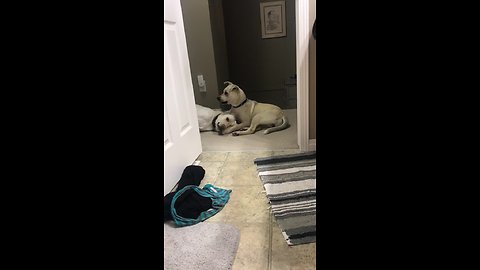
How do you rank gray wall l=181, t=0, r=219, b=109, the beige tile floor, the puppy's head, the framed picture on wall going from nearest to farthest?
the beige tile floor, the puppy's head, gray wall l=181, t=0, r=219, b=109, the framed picture on wall

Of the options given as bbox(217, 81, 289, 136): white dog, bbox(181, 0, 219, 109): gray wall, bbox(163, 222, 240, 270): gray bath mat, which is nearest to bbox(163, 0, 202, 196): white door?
bbox(163, 222, 240, 270): gray bath mat

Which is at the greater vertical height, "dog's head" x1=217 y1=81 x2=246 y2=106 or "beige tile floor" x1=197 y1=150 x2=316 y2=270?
"dog's head" x1=217 y1=81 x2=246 y2=106

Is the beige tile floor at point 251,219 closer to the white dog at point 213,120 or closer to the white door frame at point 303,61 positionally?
the white door frame at point 303,61

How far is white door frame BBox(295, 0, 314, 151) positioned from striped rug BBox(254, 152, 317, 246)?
170 millimetres

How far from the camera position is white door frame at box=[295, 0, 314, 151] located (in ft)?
4.90

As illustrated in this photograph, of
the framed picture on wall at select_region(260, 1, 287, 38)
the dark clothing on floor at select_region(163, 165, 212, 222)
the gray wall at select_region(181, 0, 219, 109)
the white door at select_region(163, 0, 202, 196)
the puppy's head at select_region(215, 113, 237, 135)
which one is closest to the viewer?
the dark clothing on floor at select_region(163, 165, 212, 222)

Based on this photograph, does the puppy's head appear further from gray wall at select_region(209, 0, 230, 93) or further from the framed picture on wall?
the framed picture on wall

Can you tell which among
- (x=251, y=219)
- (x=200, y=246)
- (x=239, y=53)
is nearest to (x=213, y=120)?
(x=251, y=219)

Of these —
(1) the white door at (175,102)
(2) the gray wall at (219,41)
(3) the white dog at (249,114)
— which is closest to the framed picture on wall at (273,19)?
(2) the gray wall at (219,41)

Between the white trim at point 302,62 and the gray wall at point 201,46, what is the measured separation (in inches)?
55.0

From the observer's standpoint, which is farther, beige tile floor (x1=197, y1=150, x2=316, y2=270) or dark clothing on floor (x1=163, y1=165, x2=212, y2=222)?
dark clothing on floor (x1=163, y1=165, x2=212, y2=222)
